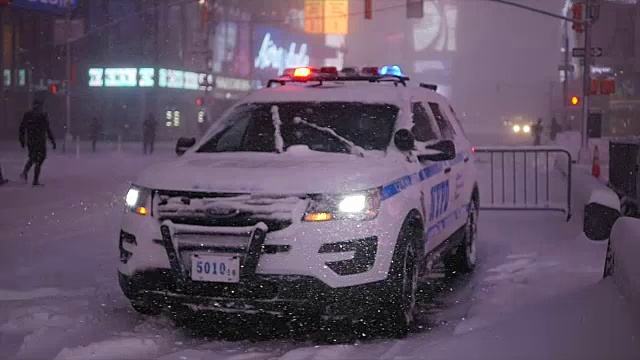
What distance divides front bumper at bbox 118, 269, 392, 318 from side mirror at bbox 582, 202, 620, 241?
5289mm

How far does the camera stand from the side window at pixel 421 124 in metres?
7.03

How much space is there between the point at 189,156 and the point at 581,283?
369 cm

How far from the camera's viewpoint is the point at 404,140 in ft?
20.3

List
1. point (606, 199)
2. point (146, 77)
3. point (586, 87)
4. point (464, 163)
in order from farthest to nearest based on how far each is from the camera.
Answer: point (146, 77) → point (586, 87) → point (606, 199) → point (464, 163)

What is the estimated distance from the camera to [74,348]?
17.1ft

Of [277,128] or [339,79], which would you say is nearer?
[277,128]

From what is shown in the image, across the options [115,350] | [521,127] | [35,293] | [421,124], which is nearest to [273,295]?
[115,350]

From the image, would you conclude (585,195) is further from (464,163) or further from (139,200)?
(139,200)

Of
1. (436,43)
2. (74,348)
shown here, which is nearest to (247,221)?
(74,348)

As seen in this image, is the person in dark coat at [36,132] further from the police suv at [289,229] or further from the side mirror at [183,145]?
the police suv at [289,229]

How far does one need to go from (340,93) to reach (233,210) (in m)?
2.06

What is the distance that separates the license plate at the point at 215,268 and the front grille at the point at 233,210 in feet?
0.69

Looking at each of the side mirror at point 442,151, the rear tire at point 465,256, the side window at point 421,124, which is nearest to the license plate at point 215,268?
the side mirror at point 442,151

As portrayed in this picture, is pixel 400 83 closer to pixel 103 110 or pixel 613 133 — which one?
pixel 103 110
